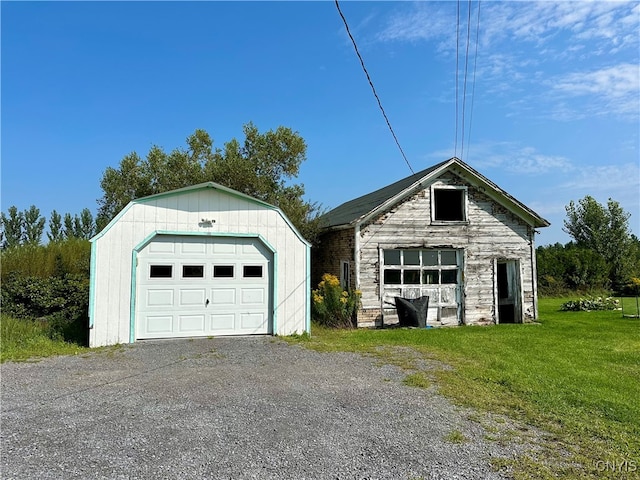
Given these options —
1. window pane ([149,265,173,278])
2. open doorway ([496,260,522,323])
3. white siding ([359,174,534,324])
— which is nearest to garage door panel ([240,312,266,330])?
window pane ([149,265,173,278])

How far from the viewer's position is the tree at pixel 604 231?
2894 cm

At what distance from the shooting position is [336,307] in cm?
1184

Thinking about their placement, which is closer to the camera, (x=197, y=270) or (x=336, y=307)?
(x=197, y=270)

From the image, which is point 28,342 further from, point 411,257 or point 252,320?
point 411,257

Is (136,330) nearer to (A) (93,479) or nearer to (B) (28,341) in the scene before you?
(B) (28,341)

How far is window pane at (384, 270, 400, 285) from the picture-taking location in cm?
1248

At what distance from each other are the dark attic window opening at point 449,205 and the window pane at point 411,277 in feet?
6.70

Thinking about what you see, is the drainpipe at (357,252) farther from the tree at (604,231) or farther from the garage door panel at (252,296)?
the tree at (604,231)

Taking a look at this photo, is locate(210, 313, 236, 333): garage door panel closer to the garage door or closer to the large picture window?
the garage door

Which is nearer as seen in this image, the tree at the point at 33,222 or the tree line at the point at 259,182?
the tree line at the point at 259,182

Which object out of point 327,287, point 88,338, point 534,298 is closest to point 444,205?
point 534,298

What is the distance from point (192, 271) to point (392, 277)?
5897mm

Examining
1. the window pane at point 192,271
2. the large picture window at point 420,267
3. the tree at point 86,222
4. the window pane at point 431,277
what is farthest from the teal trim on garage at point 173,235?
the tree at point 86,222

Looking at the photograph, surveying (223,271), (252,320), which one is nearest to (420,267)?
(252,320)
